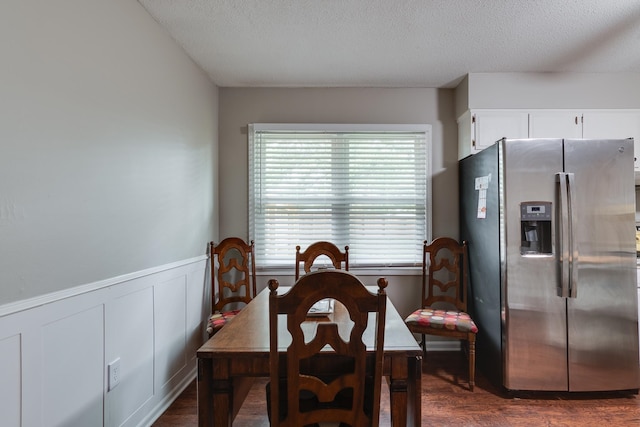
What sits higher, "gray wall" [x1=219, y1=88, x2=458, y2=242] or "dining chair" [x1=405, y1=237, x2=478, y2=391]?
"gray wall" [x1=219, y1=88, x2=458, y2=242]

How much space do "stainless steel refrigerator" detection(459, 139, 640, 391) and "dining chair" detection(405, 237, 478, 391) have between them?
31 centimetres

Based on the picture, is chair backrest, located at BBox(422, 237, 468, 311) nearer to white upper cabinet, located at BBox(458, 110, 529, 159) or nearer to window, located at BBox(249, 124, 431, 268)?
window, located at BBox(249, 124, 431, 268)

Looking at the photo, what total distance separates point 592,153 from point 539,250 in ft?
2.54

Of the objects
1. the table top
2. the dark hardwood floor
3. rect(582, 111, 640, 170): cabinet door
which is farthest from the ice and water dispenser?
the table top

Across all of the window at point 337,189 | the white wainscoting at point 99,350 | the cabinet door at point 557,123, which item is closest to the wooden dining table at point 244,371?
the white wainscoting at point 99,350

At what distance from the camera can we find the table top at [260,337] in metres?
1.31

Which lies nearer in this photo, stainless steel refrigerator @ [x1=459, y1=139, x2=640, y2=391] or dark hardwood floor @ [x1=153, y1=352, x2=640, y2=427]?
dark hardwood floor @ [x1=153, y1=352, x2=640, y2=427]

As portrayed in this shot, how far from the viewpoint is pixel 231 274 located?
3225 millimetres

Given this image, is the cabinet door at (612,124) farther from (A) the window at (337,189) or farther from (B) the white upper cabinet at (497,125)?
(A) the window at (337,189)

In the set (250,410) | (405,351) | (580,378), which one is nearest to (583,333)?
→ (580,378)

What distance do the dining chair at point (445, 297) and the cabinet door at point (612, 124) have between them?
1483 millimetres

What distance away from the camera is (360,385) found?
3.88 ft

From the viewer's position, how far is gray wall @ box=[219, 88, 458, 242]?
3287 mm

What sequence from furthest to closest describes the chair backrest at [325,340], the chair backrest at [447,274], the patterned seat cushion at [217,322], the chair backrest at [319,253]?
1. the chair backrest at [447,274]
2. the chair backrest at [319,253]
3. the patterned seat cushion at [217,322]
4. the chair backrest at [325,340]
